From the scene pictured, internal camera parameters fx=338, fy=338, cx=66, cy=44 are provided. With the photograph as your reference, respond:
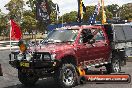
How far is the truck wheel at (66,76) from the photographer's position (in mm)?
9930

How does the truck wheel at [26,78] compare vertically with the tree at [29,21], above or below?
below

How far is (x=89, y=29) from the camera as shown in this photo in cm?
1173

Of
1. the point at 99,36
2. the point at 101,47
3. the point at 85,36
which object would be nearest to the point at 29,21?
the point at 99,36

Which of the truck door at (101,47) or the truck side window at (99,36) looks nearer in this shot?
the truck door at (101,47)

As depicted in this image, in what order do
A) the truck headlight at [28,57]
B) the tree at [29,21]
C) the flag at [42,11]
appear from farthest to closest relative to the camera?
the tree at [29,21], the flag at [42,11], the truck headlight at [28,57]

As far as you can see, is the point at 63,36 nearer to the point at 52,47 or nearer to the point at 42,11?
the point at 52,47

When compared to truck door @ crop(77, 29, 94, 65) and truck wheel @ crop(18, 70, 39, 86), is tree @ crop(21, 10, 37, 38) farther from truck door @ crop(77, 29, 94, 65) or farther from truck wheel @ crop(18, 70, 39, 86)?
truck wheel @ crop(18, 70, 39, 86)

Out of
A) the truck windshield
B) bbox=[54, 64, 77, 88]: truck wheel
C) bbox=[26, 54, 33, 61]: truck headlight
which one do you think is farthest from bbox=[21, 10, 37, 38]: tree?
bbox=[26, 54, 33, 61]: truck headlight

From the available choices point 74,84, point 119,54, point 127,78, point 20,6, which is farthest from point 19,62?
point 20,6

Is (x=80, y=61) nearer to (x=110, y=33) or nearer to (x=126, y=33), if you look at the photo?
(x=110, y=33)

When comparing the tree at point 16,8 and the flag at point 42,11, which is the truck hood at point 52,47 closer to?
the flag at point 42,11

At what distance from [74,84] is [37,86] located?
55.2 inches

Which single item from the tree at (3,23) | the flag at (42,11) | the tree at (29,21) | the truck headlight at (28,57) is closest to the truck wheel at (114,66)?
the truck headlight at (28,57)

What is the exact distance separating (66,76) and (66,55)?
2.09ft
